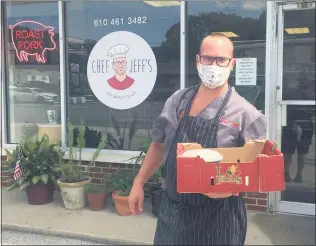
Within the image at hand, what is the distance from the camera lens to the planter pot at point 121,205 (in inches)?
191

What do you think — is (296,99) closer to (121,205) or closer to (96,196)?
(121,205)

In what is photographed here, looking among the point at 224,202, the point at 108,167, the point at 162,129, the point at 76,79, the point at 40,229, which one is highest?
the point at 76,79

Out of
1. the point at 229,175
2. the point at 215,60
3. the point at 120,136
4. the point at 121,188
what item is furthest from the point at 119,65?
the point at 229,175

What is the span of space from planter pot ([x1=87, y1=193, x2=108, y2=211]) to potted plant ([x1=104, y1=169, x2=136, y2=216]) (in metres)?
0.15

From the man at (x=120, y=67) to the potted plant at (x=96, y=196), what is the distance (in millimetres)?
1303

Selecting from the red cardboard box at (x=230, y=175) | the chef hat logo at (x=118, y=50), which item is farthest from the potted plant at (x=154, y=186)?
the red cardboard box at (x=230, y=175)

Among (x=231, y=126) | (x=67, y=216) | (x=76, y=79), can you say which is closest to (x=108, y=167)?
(x=67, y=216)

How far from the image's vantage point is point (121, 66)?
5488 millimetres

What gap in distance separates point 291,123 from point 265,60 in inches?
35.1

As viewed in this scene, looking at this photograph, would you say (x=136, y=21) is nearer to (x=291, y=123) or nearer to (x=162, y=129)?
(x=291, y=123)

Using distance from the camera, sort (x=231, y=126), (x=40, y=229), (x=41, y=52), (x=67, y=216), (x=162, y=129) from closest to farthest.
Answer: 1. (x=231, y=126)
2. (x=162, y=129)
3. (x=40, y=229)
4. (x=67, y=216)
5. (x=41, y=52)

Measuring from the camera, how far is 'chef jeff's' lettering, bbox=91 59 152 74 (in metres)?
5.38

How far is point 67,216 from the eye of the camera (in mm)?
4945

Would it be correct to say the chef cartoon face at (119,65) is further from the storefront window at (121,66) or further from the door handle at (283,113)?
the door handle at (283,113)
